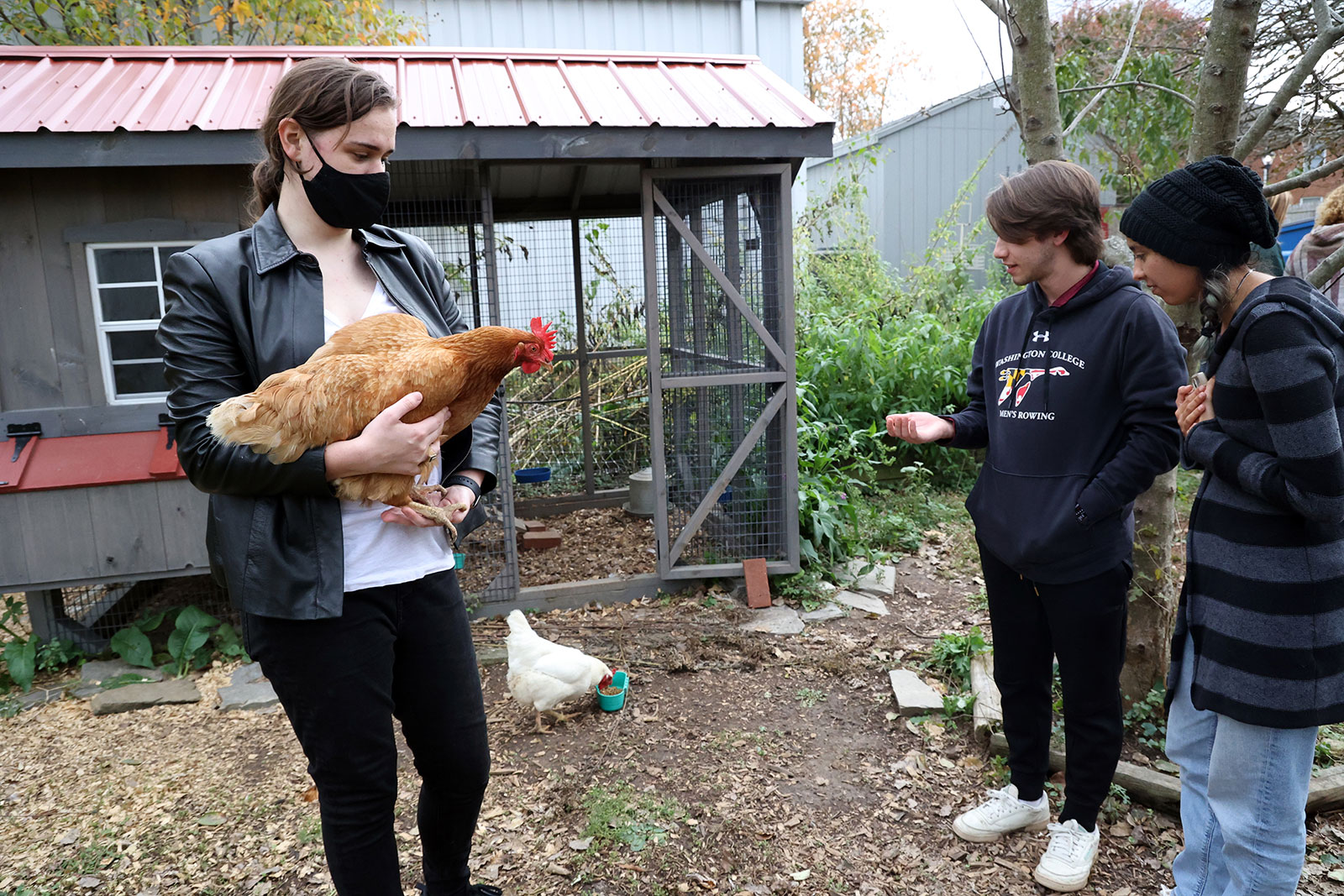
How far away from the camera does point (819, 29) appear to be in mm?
21094

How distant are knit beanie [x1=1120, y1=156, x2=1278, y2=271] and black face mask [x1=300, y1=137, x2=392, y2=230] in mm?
1662

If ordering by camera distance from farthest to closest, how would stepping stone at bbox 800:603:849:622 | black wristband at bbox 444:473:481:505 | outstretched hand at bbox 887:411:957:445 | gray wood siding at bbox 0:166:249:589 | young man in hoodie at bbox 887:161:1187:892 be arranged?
1. stepping stone at bbox 800:603:849:622
2. gray wood siding at bbox 0:166:249:589
3. outstretched hand at bbox 887:411:957:445
4. young man in hoodie at bbox 887:161:1187:892
5. black wristband at bbox 444:473:481:505

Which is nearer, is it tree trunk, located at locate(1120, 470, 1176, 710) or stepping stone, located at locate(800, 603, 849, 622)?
tree trunk, located at locate(1120, 470, 1176, 710)

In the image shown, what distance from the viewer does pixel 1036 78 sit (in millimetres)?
2668

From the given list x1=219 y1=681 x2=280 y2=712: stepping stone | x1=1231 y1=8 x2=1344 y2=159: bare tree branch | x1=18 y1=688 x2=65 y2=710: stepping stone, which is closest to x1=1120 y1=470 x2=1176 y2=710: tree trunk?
x1=1231 y1=8 x2=1344 y2=159: bare tree branch

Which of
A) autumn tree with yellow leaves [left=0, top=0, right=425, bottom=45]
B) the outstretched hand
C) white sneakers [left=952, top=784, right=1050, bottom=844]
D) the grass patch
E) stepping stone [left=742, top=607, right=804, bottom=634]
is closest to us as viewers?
the outstretched hand

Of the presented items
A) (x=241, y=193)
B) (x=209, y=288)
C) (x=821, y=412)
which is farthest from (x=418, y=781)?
(x=821, y=412)

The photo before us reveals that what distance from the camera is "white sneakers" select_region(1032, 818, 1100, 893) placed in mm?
2281

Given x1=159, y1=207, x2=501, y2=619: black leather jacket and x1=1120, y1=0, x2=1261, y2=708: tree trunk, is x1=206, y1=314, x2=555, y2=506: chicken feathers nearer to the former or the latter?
x1=159, y1=207, x2=501, y2=619: black leather jacket

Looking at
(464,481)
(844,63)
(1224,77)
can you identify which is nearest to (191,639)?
(464,481)

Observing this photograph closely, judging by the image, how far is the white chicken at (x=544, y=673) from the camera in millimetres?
3359

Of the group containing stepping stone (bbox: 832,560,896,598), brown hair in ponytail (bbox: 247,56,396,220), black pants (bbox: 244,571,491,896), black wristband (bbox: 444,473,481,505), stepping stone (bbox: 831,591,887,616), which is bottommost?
stepping stone (bbox: 831,591,887,616)

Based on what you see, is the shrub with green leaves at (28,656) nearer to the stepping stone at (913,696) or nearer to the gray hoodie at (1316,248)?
the stepping stone at (913,696)

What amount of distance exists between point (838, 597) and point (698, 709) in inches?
58.9
